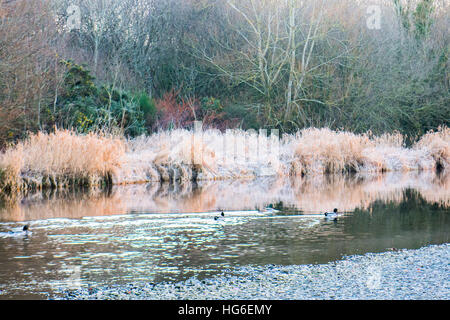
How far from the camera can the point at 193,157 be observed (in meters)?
21.2

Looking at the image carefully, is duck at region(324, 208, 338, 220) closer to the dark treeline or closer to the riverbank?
the riverbank

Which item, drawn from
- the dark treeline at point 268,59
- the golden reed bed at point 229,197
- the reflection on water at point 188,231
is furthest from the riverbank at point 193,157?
the dark treeline at point 268,59

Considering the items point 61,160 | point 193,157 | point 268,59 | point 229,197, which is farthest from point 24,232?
point 268,59

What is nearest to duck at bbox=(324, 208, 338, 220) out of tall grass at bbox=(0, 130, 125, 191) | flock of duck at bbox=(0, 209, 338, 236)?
flock of duck at bbox=(0, 209, 338, 236)

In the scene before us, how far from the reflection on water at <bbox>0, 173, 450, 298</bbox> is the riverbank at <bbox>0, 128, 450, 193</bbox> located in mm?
1570

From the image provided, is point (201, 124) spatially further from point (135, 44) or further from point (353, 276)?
point (353, 276)

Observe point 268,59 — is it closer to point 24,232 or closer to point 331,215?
point 331,215

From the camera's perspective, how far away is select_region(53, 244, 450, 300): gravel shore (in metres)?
6.37

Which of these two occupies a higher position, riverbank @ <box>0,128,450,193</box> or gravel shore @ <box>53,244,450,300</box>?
riverbank @ <box>0,128,450,193</box>

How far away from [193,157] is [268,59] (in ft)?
A: 39.7

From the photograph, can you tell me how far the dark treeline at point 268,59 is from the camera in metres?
30.8

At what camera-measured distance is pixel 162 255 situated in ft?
28.4

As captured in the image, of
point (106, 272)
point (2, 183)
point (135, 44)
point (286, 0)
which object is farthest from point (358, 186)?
point (135, 44)

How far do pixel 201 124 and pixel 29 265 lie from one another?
20.3 m
